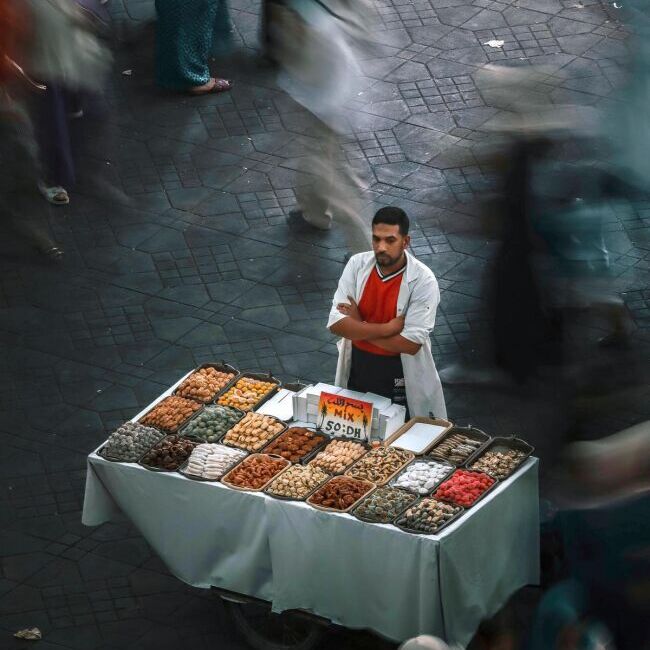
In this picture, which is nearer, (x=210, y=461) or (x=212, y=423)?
(x=210, y=461)

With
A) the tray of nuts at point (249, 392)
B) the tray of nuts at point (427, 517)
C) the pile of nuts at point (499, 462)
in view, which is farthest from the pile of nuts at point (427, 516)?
the tray of nuts at point (249, 392)

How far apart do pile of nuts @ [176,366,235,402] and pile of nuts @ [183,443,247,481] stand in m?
0.51

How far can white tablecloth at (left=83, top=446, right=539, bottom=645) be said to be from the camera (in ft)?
26.4

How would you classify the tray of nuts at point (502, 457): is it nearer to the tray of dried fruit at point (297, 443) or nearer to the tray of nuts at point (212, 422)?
the tray of dried fruit at point (297, 443)

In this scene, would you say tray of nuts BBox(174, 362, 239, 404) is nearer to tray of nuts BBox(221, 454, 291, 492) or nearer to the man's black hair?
tray of nuts BBox(221, 454, 291, 492)

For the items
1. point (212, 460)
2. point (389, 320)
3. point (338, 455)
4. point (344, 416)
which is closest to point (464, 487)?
point (338, 455)

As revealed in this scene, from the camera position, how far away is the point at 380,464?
336 inches

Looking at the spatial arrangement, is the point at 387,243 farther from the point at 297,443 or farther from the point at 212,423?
the point at 212,423

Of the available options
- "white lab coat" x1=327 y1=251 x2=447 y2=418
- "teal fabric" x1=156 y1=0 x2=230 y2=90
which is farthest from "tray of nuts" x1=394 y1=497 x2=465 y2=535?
"teal fabric" x1=156 y1=0 x2=230 y2=90

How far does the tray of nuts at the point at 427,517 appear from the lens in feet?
26.1

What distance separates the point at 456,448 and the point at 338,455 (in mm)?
616

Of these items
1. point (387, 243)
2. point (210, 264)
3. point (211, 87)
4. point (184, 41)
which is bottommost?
point (210, 264)

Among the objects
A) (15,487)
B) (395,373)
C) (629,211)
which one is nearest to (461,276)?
(629,211)

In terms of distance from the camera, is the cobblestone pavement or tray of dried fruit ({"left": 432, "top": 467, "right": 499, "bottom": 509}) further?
the cobblestone pavement
